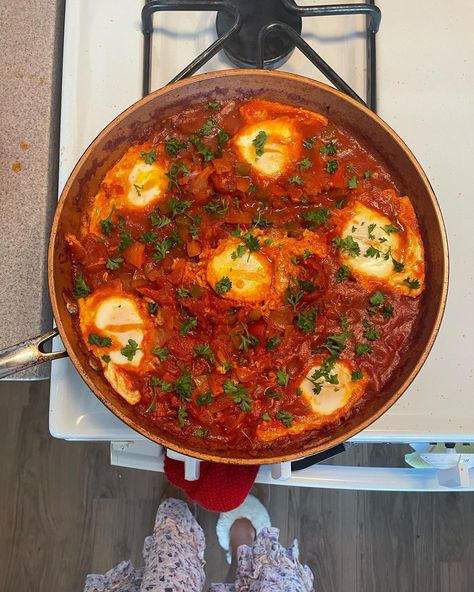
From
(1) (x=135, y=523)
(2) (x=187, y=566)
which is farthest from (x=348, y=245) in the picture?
(1) (x=135, y=523)

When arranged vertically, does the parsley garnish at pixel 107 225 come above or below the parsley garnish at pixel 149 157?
below

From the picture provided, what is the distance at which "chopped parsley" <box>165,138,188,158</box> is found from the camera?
52.1 inches

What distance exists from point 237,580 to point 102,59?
202cm

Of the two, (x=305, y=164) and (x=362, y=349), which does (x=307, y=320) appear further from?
(x=305, y=164)

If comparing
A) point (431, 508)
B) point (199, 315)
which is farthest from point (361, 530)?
point (199, 315)

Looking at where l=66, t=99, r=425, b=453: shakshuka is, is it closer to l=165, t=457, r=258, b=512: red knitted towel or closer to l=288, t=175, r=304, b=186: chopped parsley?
l=288, t=175, r=304, b=186: chopped parsley

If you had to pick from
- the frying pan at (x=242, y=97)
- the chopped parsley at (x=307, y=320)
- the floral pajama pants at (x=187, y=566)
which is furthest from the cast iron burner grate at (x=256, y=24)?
the floral pajama pants at (x=187, y=566)

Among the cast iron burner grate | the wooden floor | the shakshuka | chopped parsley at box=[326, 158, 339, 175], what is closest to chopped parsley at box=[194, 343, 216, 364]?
the shakshuka

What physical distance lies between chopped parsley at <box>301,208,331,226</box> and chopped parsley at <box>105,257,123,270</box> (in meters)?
0.44

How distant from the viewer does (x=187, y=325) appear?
1.28m

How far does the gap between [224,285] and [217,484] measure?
0.80 metres

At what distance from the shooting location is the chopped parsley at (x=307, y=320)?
127cm

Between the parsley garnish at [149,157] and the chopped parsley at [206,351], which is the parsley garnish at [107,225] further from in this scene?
the chopped parsley at [206,351]

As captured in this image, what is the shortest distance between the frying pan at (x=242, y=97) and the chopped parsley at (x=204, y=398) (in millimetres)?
93
